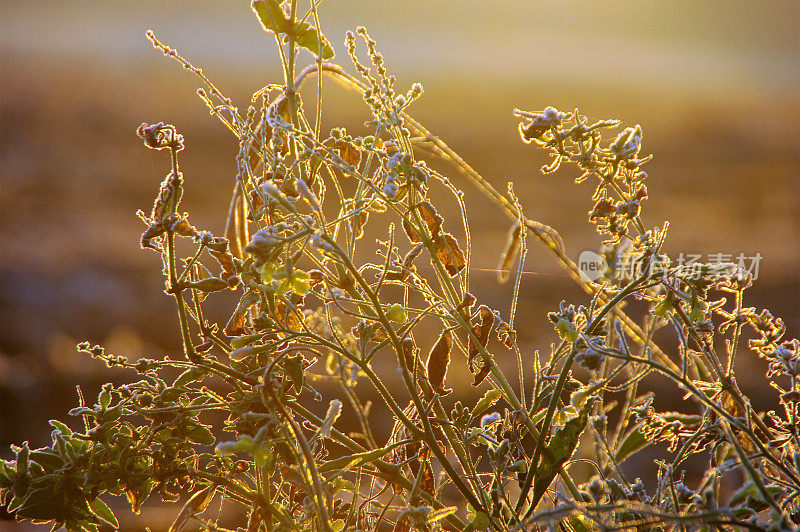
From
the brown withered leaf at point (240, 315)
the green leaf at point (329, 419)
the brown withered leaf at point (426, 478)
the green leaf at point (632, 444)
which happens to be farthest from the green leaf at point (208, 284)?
the green leaf at point (632, 444)

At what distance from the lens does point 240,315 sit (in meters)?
0.56

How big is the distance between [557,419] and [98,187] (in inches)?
137

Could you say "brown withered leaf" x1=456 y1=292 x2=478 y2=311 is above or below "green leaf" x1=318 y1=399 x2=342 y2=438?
above

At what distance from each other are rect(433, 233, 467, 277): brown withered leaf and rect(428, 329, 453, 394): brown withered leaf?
0.06 meters

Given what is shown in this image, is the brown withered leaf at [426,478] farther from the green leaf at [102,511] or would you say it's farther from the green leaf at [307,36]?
the green leaf at [307,36]

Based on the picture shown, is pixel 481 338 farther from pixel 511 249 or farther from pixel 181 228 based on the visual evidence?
pixel 181 228

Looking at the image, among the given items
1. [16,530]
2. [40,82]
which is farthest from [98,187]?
[16,530]

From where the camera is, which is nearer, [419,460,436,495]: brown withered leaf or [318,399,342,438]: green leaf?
[318,399,342,438]: green leaf

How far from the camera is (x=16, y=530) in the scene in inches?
43.1

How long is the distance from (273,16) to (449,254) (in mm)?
240

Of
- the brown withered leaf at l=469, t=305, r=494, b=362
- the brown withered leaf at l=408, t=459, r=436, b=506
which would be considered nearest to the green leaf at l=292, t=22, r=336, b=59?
the brown withered leaf at l=469, t=305, r=494, b=362

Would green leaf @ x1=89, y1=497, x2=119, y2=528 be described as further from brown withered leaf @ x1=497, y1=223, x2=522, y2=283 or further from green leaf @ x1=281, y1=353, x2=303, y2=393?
brown withered leaf @ x1=497, y1=223, x2=522, y2=283

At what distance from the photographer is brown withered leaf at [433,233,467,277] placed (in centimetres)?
54

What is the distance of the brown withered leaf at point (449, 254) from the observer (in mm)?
538
